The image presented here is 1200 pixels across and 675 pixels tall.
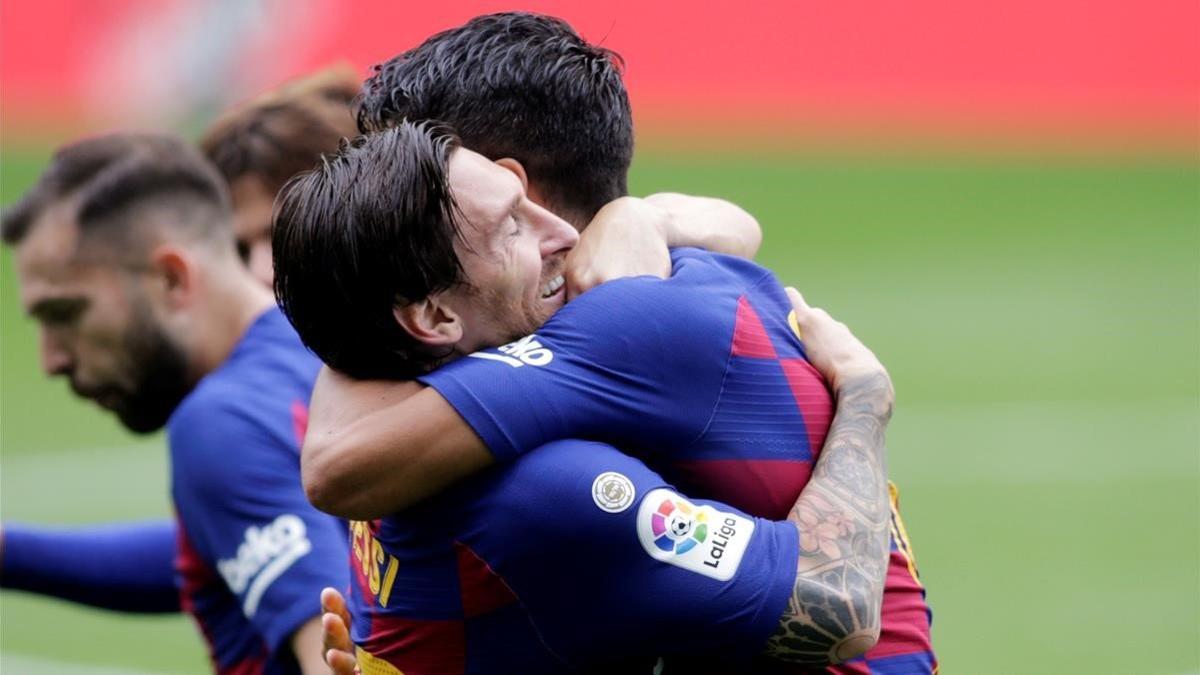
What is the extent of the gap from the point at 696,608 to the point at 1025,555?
705cm

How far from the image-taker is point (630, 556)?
9.27 ft

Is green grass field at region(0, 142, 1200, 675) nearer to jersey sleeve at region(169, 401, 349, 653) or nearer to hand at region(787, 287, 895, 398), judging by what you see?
jersey sleeve at region(169, 401, 349, 653)

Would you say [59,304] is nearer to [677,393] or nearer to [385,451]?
[385,451]

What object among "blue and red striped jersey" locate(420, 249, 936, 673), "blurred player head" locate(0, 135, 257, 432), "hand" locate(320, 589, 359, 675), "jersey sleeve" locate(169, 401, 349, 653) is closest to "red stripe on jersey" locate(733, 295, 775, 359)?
"blue and red striped jersey" locate(420, 249, 936, 673)

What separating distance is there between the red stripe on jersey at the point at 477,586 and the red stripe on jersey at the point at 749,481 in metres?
0.34

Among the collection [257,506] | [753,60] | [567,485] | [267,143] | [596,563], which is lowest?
[753,60]

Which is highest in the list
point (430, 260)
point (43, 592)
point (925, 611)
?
point (430, 260)

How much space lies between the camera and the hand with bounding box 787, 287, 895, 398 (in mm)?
3176

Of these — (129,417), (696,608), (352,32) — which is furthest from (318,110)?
(352,32)

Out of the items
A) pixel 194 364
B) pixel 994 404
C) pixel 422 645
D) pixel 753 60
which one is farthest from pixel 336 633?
pixel 753 60

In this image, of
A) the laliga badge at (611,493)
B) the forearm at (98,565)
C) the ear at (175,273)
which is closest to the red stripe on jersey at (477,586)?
the laliga badge at (611,493)

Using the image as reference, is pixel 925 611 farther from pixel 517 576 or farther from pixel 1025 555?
pixel 1025 555

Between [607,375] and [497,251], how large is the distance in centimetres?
28

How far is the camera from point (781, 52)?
70.6 feet
